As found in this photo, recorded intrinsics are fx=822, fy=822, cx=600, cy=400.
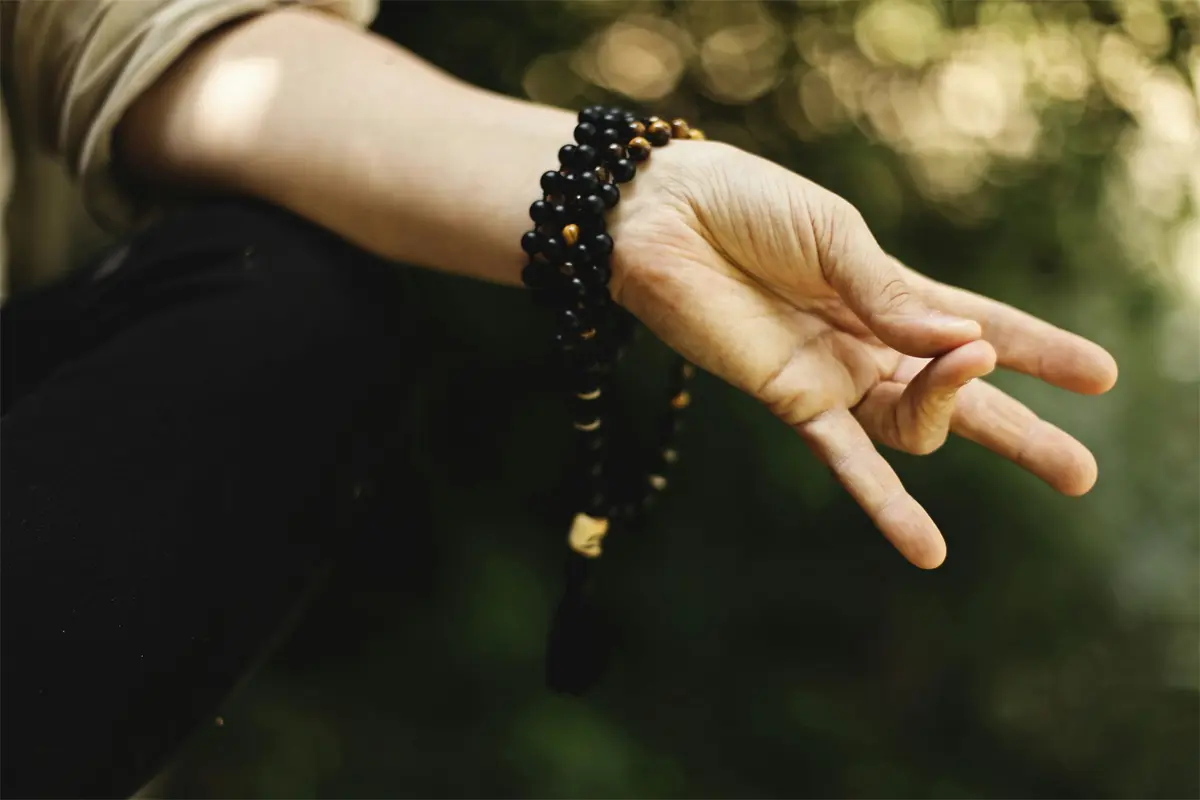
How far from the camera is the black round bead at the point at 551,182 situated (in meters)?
0.64

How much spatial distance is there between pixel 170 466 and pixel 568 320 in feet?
0.99

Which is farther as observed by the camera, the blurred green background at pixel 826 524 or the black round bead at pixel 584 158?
the blurred green background at pixel 826 524

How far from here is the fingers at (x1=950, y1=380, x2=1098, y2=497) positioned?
2.03ft

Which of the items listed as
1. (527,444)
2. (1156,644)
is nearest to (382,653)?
(527,444)

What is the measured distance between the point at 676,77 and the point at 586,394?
1.63 ft

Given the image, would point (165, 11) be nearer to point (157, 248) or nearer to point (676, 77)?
point (157, 248)

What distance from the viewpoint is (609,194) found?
0.64 m

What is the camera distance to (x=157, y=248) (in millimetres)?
674

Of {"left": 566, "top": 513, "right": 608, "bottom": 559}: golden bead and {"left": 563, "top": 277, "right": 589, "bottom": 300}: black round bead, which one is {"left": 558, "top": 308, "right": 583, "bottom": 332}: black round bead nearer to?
{"left": 563, "top": 277, "right": 589, "bottom": 300}: black round bead

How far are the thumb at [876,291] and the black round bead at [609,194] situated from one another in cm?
15

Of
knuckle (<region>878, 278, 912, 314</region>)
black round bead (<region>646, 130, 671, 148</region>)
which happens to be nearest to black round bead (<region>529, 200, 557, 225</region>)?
black round bead (<region>646, 130, 671, 148</region>)

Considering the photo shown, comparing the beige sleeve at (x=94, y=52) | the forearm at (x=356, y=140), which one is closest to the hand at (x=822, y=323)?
the forearm at (x=356, y=140)

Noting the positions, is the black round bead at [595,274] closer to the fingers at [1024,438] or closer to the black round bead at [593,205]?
the black round bead at [593,205]

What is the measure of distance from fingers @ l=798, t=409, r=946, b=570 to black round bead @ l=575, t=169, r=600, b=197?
0.80 ft
